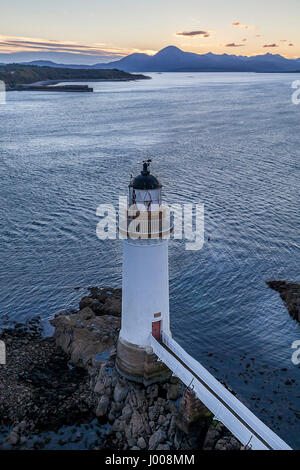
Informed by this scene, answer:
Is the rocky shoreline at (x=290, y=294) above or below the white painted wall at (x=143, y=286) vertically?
below

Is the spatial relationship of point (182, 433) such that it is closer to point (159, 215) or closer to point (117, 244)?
point (159, 215)

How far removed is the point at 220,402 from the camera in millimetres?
15383

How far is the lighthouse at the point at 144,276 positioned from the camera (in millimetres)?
16594

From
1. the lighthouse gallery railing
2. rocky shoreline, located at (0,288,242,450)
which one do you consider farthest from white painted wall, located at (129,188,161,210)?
rocky shoreline, located at (0,288,242,450)

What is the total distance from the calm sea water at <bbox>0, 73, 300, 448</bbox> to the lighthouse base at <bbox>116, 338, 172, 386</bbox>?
460 cm

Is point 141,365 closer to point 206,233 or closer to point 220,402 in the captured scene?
point 220,402

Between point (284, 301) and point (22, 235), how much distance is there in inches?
921

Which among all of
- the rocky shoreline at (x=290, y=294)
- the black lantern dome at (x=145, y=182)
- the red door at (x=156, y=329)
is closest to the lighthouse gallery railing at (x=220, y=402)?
the red door at (x=156, y=329)

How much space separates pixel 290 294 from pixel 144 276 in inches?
594

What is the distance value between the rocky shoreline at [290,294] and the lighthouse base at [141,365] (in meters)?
11.2

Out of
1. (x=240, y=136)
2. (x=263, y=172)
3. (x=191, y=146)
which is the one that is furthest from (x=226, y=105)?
(x=263, y=172)

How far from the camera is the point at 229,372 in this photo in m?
22.3

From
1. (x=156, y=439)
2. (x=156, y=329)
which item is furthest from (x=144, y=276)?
(x=156, y=439)

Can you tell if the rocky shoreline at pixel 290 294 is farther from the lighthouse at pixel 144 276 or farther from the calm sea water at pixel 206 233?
the lighthouse at pixel 144 276
